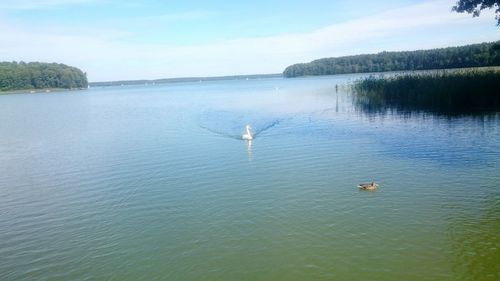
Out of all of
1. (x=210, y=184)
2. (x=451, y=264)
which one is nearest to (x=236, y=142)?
(x=210, y=184)

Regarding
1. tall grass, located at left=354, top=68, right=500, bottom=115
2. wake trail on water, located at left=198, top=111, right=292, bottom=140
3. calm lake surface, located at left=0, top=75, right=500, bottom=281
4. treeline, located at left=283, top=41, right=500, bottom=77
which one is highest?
treeline, located at left=283, top=41, right=500, bottom=77

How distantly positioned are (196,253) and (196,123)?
966 inches

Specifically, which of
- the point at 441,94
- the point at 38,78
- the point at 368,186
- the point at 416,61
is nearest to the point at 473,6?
the point at 441,94

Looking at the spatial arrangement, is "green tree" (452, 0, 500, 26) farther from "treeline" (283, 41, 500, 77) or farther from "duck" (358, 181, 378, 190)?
"duck" (358, 181, 378, 190)

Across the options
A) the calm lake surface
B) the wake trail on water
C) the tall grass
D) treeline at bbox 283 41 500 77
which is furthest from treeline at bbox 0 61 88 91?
the tall grass

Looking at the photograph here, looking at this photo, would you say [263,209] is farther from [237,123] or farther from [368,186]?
[237,123]

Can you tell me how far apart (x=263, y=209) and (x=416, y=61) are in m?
105

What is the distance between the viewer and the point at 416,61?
105562 mm

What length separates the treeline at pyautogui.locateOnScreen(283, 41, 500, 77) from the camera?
219 ft

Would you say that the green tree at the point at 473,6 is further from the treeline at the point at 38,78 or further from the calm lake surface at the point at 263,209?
the treeline at the point at 38,78

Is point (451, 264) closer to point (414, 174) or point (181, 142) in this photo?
point (414, 174)

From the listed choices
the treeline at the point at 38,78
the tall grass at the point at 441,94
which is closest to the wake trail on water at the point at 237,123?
the tall grass at the point at 441,94

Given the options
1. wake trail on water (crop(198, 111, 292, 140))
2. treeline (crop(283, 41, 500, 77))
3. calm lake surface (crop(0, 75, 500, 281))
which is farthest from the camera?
treeline (crop(283, 41, 500, 77))

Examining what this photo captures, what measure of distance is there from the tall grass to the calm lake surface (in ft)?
20.5
